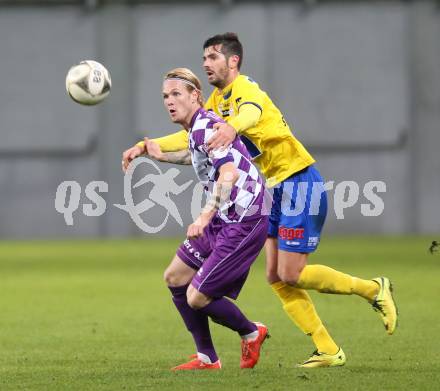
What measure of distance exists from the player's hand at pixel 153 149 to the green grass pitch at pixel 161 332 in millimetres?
1217

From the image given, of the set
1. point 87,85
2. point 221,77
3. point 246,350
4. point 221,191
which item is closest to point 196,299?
point 246,350

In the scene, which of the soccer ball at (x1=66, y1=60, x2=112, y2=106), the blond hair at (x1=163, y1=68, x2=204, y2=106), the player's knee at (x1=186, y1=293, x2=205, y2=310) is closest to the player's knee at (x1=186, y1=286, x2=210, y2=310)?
the player's knee at (x1=186, y1=293, x2=205, y2=310)

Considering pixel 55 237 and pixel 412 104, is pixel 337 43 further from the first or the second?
pixel 55 237

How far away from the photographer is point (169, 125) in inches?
818

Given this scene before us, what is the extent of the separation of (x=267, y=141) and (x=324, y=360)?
1.33m

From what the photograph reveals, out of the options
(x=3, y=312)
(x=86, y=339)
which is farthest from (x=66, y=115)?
(x=86, y=339)

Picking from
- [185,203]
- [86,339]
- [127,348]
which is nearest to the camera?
[127,348]

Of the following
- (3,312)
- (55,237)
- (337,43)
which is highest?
(337,43)

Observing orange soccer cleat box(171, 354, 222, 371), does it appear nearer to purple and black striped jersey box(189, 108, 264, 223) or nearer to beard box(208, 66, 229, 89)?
purple and black striped jersey box(189, 108, 264, 223)

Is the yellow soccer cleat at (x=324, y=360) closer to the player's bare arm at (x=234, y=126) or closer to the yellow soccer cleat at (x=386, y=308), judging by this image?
the yellow soccer cleat at (x=386, y=308)

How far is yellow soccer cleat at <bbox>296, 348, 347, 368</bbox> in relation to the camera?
6.25 m

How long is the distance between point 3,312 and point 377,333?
11.2 feet

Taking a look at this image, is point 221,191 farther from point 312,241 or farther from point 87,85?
point 87,85

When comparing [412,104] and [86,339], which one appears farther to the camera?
[412,104]
